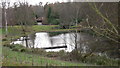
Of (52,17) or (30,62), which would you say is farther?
(52,17)

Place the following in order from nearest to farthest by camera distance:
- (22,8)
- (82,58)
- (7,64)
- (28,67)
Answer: (28,67) → (7,64) → (82,58) → (22,8)

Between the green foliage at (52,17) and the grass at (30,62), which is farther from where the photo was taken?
the green foliage at (52,17)

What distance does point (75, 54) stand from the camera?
1083 centimetres

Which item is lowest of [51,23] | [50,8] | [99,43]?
[99,43]

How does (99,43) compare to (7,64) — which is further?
(99,43)

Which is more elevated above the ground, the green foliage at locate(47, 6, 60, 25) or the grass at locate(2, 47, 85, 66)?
the green foliage at locate(47, 6, 60, 25)

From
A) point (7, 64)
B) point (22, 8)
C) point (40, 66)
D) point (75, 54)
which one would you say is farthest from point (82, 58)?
point (22, 8)

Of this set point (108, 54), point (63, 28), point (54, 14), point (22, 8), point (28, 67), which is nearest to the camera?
point (28, 67)

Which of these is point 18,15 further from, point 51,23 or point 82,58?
point 82,58

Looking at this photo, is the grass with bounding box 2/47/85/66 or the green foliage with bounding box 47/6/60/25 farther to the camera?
the green foliage with bounding box 47/6/60/25

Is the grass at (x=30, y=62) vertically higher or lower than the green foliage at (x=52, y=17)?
lower

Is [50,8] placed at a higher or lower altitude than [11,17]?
higher

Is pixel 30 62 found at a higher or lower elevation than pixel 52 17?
lower

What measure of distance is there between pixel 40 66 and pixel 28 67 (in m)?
0.50
